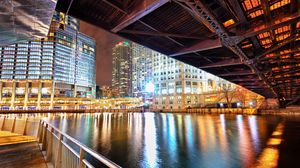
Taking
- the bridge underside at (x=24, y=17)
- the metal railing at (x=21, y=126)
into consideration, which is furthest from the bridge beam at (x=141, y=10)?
the metal railing at (x=21, y=126)

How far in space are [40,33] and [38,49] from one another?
481 ft

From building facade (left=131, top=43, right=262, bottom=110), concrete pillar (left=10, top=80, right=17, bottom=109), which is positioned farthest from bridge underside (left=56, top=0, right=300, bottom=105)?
concrete pillar (left=10, top=80, right=17, bottom=109)

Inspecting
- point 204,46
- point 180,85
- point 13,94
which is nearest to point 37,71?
point 13,94

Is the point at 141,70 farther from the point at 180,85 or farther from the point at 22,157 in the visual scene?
the point at 22,157

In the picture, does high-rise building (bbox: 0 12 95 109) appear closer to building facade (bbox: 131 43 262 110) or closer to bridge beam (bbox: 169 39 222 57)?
building facade (bbox: 131 43 262 110)

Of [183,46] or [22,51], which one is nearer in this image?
[183,46]

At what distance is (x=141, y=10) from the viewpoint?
10.2m

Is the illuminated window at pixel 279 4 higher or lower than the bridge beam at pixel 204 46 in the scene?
higher

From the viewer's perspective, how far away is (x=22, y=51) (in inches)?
4995

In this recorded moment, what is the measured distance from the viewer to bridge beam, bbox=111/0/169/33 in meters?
9.27

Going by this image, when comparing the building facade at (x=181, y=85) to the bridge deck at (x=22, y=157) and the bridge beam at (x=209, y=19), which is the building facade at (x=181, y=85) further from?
the bridge deck at (x=22, y=157)

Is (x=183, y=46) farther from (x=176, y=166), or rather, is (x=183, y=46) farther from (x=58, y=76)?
(x=58, y=76)

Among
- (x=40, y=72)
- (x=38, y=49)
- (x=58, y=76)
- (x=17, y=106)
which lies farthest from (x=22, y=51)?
(x=17, y=106)

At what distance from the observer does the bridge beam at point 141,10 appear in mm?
9273
